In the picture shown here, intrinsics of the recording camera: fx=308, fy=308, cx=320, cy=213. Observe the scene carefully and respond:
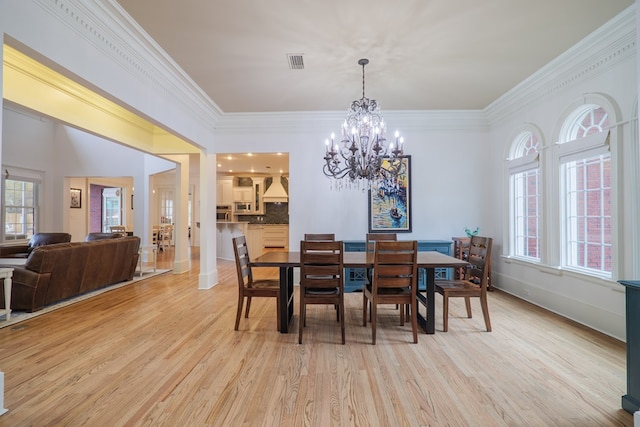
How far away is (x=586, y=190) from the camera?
331cm

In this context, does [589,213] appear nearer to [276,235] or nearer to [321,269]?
[321,269]

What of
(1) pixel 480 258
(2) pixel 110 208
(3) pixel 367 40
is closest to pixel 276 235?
(2) pixel 110 208

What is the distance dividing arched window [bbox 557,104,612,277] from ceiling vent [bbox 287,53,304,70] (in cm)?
306

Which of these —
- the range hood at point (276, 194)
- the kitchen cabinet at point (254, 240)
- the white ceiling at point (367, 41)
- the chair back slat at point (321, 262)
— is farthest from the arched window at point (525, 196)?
the range hood at point (276, 194)

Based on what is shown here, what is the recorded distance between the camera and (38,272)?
3.67 meters

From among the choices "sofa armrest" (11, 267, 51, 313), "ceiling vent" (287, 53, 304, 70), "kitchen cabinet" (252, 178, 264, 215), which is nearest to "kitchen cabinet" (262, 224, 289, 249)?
"kitchen cabinet" (252, 178, 264, 215)

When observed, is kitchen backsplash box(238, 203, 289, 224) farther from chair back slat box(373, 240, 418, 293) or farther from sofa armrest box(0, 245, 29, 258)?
chair back slat box(373, 240, 418, 293)

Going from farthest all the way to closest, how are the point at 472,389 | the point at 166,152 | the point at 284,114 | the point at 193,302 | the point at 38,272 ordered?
the point at 166,152 → the point at 284,114 → the point at 193,302 → the point at 38,272 → the point at 472,389

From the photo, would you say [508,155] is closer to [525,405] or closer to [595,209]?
[595,209]

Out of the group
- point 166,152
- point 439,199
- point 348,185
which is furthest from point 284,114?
point 439,199

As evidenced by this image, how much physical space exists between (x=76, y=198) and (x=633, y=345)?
1113 cm

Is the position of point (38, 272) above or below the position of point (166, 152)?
below

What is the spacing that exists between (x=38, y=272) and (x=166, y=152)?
2.63m

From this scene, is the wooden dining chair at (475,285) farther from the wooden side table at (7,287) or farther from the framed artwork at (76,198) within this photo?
the framed artwork at (76,198)
